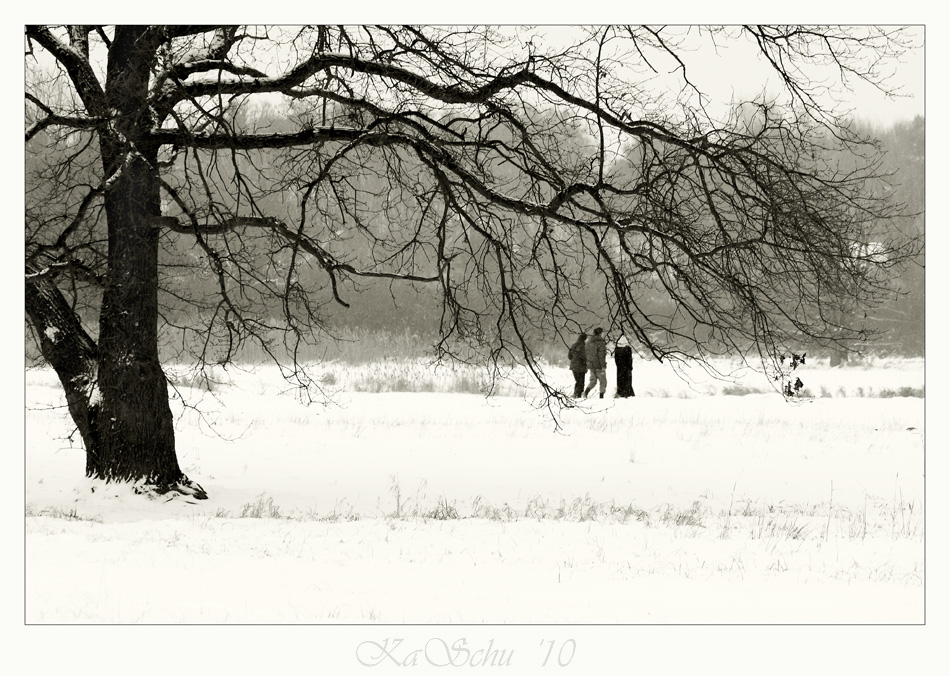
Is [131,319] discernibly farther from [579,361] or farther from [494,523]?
[579,361]

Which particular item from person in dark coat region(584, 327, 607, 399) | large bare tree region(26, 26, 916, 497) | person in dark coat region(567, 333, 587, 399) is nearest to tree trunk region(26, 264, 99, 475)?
large bare tree region(26, 26, 916, 497)

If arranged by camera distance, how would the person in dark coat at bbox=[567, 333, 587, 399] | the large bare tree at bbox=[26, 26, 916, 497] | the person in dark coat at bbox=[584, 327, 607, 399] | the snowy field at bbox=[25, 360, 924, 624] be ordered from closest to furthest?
the snowy field at bbox=[25, 360, 924, 624] → the large bare tree at bbox=[26, 26, 916, 497] → the person in dark coat at bbox=[567, 333, 587, 399] → the person in dark coat at bbox=[584, 327, 607, 399]

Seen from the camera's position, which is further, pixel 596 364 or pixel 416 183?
pixel 596 364

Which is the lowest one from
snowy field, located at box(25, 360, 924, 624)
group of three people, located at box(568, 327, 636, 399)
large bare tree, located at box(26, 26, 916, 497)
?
snowy field, located at box(25, 360, 924, 624)

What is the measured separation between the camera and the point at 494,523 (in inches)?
304

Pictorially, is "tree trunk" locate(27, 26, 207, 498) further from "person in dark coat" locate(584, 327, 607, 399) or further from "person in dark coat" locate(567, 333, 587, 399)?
"person in dark coat" locate(584, 327, 607, 399)

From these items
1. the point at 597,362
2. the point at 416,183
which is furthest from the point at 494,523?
the point at 597,362

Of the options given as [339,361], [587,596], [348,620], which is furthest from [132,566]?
[339,361]

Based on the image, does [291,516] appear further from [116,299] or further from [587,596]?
[587,596]

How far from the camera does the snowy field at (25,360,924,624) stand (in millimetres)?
5102

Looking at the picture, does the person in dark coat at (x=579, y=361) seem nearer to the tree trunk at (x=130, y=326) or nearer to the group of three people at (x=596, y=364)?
the group of three people at (x=596, y=364)

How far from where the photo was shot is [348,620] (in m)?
Result: 4.75

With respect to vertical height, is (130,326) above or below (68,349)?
above

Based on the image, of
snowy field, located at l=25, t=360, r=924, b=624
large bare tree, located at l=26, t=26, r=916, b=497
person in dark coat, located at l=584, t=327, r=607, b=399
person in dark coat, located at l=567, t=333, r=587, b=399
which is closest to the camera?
snowy field, located at l=25, t=360, r=924, b=624
